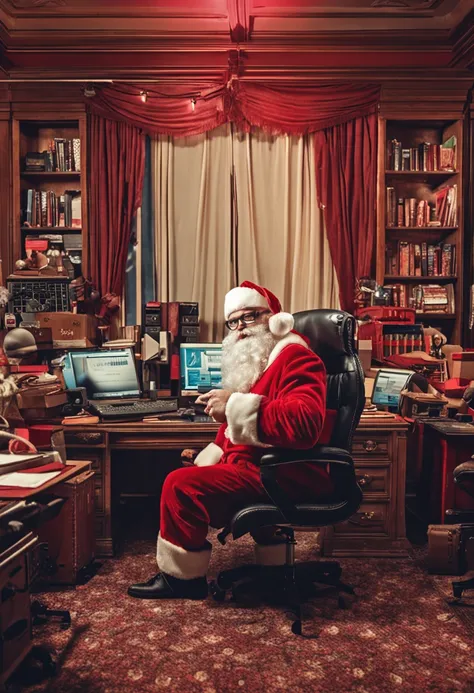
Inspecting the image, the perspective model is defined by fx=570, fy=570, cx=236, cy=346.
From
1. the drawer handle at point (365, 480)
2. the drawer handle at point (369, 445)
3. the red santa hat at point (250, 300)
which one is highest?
the red santa hat at point (250, 300)

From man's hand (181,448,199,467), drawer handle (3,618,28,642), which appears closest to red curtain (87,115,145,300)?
man's hand (181,448,199,467)

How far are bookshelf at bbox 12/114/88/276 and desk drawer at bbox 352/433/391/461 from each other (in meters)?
2.23

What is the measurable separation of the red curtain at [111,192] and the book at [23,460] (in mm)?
2079

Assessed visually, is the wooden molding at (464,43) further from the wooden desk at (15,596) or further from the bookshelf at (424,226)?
the wooden desk at (15,596)

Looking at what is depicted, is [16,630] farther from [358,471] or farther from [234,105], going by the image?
[234,105]

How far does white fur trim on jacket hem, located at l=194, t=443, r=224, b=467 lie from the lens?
2.55 metres

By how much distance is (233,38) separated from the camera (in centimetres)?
374

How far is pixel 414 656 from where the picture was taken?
77.1 inches

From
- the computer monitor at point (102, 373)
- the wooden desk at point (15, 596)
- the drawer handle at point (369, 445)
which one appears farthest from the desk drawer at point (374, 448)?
the wooden desk at point (15, 596)

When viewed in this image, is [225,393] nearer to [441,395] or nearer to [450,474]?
[450,474]

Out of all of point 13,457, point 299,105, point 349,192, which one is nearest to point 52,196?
point 299,105

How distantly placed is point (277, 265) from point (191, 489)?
2.32 meters

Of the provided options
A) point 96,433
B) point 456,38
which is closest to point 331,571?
point 96,433

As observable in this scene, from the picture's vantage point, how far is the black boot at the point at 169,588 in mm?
2254
